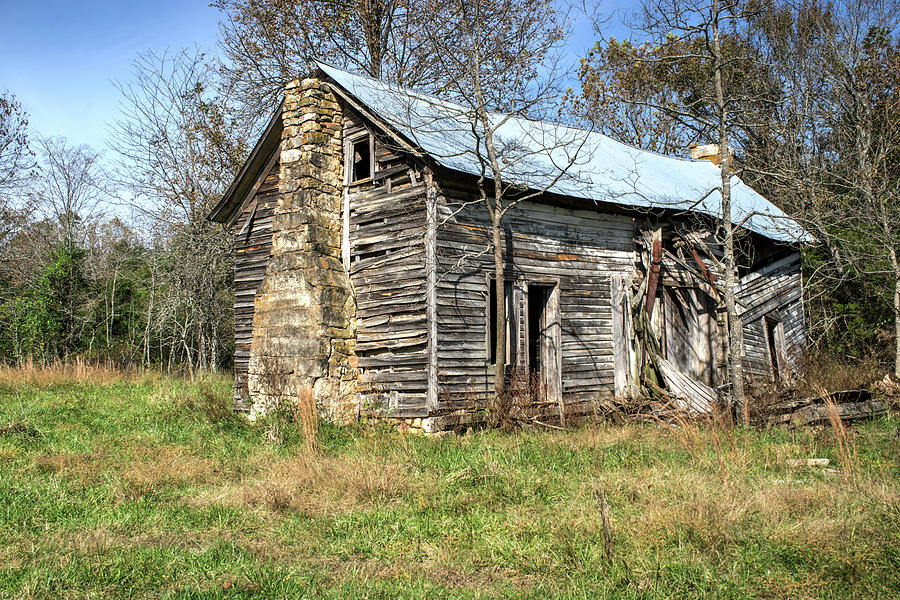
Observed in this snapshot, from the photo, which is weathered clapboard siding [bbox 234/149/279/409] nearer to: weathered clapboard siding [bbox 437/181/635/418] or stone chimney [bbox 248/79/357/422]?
stone chimney [bbox 248/79/357/422]

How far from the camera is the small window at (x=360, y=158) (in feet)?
37.1

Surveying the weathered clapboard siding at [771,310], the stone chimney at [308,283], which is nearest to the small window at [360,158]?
the stone chimney at [308,283]

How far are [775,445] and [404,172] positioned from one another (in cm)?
664

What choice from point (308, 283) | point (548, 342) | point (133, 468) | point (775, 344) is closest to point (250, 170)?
point (308, 283)

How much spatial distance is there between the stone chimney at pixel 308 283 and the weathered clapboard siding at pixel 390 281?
0.29m

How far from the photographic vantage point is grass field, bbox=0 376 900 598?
4.26 m

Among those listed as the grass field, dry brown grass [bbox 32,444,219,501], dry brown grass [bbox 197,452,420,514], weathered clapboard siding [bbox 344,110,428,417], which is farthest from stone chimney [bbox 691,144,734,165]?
dry brown grass [bbox 32,444,219,501]

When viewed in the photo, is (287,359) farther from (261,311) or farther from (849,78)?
(849,78)

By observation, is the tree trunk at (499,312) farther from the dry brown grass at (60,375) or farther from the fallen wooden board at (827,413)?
the dry brown grass at (60,375)

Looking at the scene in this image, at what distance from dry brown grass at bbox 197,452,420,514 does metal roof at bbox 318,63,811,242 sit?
4850mm

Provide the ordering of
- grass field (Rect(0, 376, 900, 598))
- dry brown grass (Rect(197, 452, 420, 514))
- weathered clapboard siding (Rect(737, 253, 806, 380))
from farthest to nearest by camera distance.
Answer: weathered clapboard siding (Rect(737, 253, 806, 380)), dry brown grass (Rect(197, 452, 420, 514)), grass field (Rect(0, 376, 900, 598))

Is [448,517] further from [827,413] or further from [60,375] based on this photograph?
[60,375]

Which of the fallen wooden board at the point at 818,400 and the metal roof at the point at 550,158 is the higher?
the metal roof at the point at 550,158

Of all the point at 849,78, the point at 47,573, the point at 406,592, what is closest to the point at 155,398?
the point at 47,573
